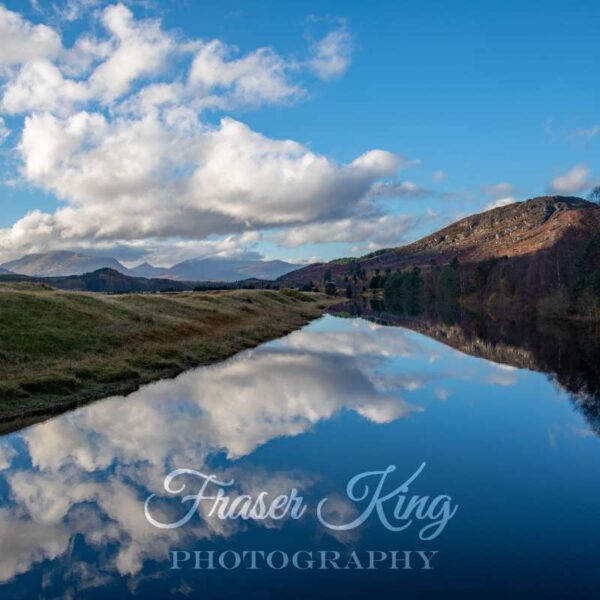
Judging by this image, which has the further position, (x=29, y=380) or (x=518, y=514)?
(x=29, y=380)

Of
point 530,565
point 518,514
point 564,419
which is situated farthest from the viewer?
point 564,419

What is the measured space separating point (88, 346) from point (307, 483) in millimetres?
28369

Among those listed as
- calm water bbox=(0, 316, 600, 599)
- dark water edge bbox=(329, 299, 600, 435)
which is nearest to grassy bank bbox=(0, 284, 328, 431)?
calm water bbox=(0, 316, 600, 599)

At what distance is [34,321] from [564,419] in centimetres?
3829

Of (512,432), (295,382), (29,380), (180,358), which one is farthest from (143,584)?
(180,358)

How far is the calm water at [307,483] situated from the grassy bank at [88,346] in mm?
2888

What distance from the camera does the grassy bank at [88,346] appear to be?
28703 millimetres

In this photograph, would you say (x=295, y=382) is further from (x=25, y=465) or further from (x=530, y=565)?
(x=530, y=565)

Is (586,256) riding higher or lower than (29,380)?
higher

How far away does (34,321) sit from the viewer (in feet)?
136

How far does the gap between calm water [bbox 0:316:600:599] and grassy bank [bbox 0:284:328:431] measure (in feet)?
9.48

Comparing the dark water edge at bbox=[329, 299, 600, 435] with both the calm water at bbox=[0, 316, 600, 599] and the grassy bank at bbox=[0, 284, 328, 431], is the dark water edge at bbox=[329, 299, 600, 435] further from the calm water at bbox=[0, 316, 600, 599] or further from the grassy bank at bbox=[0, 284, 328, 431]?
the grassy bank at bbox=[0, 284, 328, 431]

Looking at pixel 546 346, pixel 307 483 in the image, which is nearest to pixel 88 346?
pixel 307 483

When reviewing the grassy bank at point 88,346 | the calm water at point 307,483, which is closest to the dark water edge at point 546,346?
the calm water at point 307,483
